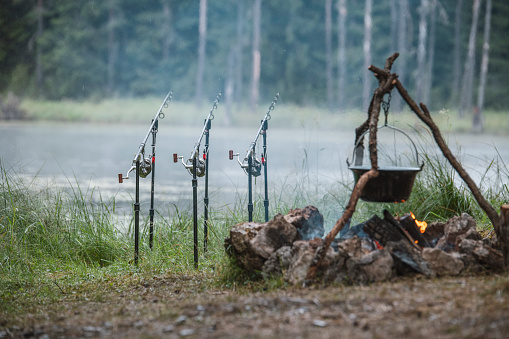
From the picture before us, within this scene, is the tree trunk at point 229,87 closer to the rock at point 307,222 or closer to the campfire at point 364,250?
the rock at point 307,222

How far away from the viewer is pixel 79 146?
34.1 feet

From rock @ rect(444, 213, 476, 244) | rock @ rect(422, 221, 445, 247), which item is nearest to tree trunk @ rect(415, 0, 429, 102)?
rock @ rect(422, 221, 445, 247)

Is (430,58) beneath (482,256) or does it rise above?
above

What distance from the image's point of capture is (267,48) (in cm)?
1205

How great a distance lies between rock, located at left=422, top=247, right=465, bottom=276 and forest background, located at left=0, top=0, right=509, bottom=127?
28.7ft

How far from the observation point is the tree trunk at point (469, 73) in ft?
37.3

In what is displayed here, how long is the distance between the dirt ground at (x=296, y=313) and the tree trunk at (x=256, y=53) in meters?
9.18

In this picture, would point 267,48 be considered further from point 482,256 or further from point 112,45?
point 482,256

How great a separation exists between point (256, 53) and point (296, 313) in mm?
10096

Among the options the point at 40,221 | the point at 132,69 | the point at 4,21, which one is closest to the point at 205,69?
the point at 132,69

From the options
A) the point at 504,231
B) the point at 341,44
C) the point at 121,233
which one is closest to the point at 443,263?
the point at 504,231

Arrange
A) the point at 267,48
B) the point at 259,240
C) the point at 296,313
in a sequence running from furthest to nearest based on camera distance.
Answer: the point at 267,48 → the point at 259,240 → the point at 296,313

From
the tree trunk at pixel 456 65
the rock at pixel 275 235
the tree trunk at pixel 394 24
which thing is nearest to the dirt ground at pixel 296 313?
the rock at pixel 275 235

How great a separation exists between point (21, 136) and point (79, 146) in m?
1.05
